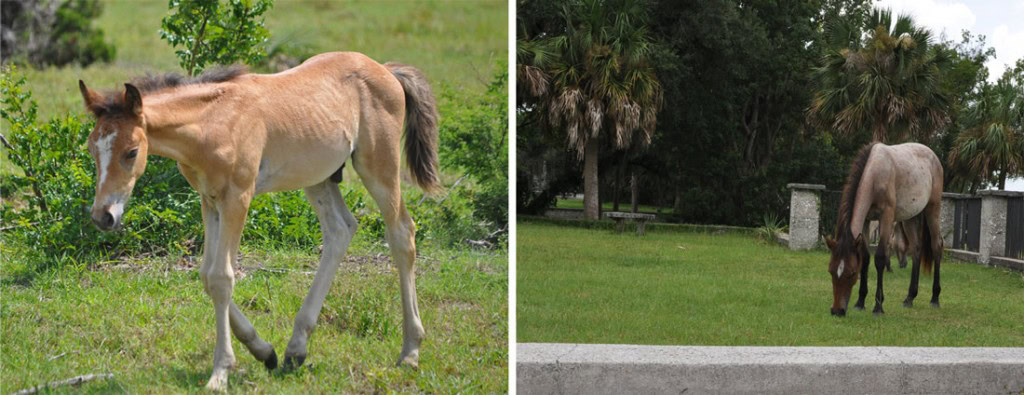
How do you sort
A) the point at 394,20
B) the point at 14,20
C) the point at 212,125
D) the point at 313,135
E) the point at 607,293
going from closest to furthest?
the point at 212,125 → the point at 313,135 → the point at 14,20 → the point at 394,20 → the point at 607,293

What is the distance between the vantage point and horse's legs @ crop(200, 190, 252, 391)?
104 inches

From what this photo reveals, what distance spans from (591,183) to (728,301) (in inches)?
520

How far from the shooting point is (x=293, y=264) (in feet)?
12.4

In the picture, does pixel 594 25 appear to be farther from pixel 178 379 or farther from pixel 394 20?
pixel 178 379

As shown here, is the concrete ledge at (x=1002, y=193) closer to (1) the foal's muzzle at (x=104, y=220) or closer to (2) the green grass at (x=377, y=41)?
(2) the green grass at (x=377, y=41)

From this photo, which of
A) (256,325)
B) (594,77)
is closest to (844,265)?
(256,325)

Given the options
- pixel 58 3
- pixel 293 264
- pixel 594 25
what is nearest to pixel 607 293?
pixel 58 3

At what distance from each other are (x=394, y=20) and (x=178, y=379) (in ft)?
15.6

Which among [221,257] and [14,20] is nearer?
[221,257]

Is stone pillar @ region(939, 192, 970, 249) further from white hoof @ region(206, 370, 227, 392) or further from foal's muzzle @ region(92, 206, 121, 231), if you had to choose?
foal's muzzle @ region(92, 206, 121, 231)

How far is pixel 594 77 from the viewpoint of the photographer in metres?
21.1

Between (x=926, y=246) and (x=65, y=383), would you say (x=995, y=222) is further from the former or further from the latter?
(x=65, y=383)

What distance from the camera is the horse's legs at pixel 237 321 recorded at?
273cm

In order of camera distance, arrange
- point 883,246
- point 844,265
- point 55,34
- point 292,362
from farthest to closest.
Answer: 1. point 883,246
2. point 844,265
3. point 55,34
4. point 292,362
